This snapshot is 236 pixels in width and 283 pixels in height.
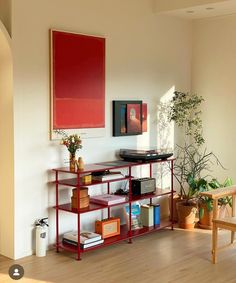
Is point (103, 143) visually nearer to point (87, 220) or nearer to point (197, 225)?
point (87, 220)

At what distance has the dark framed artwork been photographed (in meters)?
5.10

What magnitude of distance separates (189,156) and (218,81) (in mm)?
1006

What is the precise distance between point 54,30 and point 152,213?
221 cm

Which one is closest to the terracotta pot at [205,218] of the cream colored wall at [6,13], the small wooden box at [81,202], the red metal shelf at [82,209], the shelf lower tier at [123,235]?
the shelf lower tier at [123,235]

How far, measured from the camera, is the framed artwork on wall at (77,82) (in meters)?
4.48

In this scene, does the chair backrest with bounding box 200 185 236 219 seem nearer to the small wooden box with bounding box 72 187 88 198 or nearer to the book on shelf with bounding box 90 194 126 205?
the book on shelf with bounding box 90 194 126 205

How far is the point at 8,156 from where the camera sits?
4273 mm

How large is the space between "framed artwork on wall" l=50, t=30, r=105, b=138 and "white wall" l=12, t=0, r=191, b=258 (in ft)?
0.26

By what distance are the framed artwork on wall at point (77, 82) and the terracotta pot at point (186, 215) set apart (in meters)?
1.32

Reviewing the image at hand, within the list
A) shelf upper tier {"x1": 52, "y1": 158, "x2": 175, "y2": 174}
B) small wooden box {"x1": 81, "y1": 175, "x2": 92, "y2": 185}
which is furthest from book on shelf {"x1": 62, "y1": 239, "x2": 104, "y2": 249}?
shelf upper tier {"x1": 52, "y1": 158, "x2": 175, "y2": 174}

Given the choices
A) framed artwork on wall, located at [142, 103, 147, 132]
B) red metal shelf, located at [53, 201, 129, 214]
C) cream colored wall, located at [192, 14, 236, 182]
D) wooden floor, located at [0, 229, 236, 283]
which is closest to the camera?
wooden floor, located at [0, 229, 236, 283]

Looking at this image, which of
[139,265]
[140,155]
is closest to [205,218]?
[140,155]

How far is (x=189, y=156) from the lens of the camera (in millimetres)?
5957

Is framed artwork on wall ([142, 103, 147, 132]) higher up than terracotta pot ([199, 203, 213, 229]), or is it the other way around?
framed artwork on wall ([142, 103, 147, 132])
